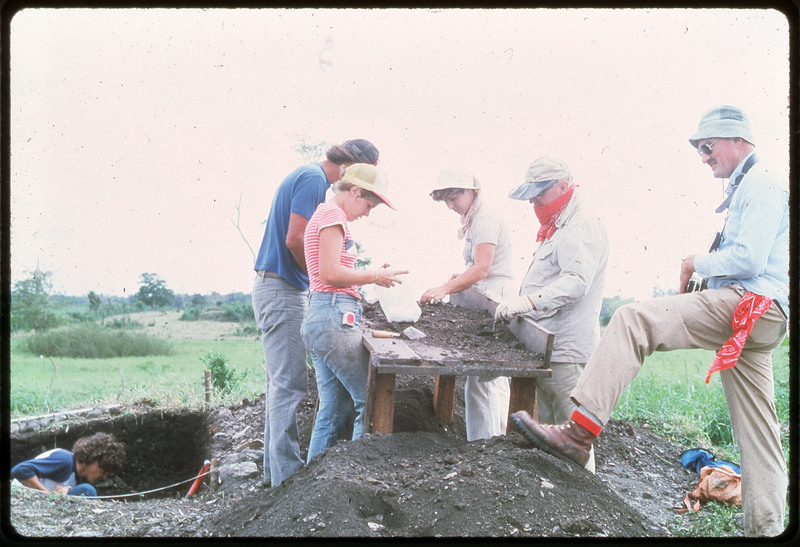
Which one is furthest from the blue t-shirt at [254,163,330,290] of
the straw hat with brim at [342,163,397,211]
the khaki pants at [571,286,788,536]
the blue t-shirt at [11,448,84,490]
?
the blue t-shirt at [11,448,84,490]

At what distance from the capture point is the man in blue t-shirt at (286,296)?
415 centimetres

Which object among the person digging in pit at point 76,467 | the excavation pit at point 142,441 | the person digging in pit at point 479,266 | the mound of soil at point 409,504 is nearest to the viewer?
the mound of soil at point 409,504

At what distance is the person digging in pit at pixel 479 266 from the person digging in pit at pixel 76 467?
343cm

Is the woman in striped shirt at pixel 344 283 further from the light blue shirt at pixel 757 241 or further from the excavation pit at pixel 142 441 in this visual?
the excavation pit at pixel 142 441

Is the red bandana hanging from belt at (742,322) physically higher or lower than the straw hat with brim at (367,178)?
lower

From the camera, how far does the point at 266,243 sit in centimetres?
431

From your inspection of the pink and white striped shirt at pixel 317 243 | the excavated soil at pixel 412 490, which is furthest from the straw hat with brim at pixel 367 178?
the excavated soil at pixel 412 490

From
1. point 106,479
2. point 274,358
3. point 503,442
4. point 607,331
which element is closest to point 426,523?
point 503,442

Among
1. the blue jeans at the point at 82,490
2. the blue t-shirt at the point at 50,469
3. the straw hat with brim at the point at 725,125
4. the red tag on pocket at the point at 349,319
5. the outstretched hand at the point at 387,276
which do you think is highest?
the straw hat with brim at the point at 725,125

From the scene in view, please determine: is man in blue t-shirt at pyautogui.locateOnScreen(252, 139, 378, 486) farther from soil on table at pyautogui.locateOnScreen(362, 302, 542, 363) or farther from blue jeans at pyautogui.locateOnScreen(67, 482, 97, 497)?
blue jeans at pyautogui.locateOnScreen(67, 482, 97, 497)

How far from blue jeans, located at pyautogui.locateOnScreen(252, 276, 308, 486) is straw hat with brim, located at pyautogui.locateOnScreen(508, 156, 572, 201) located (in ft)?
5.25

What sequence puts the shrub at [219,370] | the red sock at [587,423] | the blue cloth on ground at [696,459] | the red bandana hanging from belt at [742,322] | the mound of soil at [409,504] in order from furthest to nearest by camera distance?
the shrub at [219,370] → the blue cloth on ground at [696,459] → the red bandana hanging from belt at [742,322] → the red sock at [587,423] → the mound of soil at [409,504]

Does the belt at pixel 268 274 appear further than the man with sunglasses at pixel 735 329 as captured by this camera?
Yes

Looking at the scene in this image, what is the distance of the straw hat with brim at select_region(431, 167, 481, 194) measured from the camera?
14.7ft
